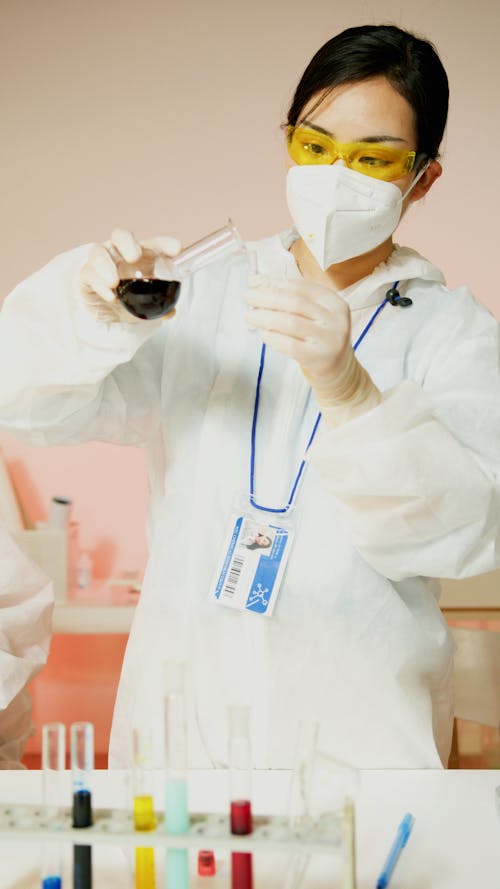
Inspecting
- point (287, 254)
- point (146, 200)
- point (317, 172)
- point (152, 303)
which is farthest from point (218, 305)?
point (146, 200)

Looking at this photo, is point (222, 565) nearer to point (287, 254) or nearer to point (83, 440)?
point (83, 440)

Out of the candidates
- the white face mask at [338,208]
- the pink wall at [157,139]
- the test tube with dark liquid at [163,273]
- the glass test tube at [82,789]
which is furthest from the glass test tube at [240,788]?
the pink wall at [157,139]

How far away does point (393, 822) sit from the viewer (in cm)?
124

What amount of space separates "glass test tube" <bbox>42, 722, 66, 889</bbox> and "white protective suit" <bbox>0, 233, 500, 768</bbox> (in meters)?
0.48

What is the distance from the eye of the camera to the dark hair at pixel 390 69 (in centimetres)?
155

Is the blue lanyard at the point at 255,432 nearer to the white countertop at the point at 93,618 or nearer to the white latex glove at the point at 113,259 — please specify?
the white latex glove at the point at 113,259

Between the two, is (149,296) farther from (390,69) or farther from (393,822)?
(393,822)

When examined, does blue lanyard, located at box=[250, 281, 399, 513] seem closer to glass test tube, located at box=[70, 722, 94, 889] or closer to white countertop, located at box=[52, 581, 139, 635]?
glass test tube, located at box=[70, 722, 94, 889]

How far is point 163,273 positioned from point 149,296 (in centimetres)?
3

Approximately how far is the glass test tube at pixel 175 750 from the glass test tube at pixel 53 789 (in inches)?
3.7

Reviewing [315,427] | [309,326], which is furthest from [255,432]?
[309,326]

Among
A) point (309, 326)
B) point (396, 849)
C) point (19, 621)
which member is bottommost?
point (19, 621)

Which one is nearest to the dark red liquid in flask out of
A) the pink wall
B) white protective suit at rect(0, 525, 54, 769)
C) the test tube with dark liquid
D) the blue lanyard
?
the test tube with dark liquid

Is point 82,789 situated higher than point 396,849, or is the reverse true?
point 82,789
